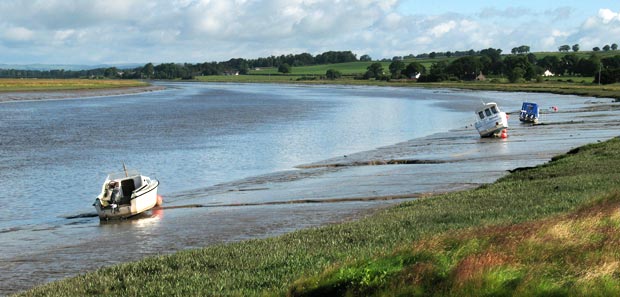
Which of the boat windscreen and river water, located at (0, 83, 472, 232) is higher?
the boat windscreen

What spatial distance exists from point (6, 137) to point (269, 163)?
27.6 meters

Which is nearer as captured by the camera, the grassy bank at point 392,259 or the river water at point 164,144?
the grassy bank at point 392,259

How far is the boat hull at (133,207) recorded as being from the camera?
27.8 meters

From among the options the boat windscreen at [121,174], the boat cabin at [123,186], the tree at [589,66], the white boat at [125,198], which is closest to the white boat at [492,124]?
the boat windscreen at [121,174]

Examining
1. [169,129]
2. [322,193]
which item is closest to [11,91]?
[169,129]

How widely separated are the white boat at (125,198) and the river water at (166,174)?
0.60 m

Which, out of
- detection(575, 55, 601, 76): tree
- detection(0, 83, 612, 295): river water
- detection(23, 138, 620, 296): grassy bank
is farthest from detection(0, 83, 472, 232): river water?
detection(575, 55, 601, 76): tree

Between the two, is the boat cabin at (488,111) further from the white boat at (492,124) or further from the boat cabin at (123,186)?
the boat cabin at (123,186)

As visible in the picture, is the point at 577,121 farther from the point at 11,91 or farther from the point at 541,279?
the point at 11,91

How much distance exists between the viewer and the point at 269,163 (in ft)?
142

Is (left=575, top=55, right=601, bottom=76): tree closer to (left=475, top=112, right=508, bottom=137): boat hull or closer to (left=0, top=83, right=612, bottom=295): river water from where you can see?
(left=0, top=83, right=612, bottom=295): river water

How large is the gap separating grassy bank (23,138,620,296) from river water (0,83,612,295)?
4.64 metres

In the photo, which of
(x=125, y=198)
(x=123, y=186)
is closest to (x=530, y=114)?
(x=123, y=186)

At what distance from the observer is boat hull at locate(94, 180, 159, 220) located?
2777cm
